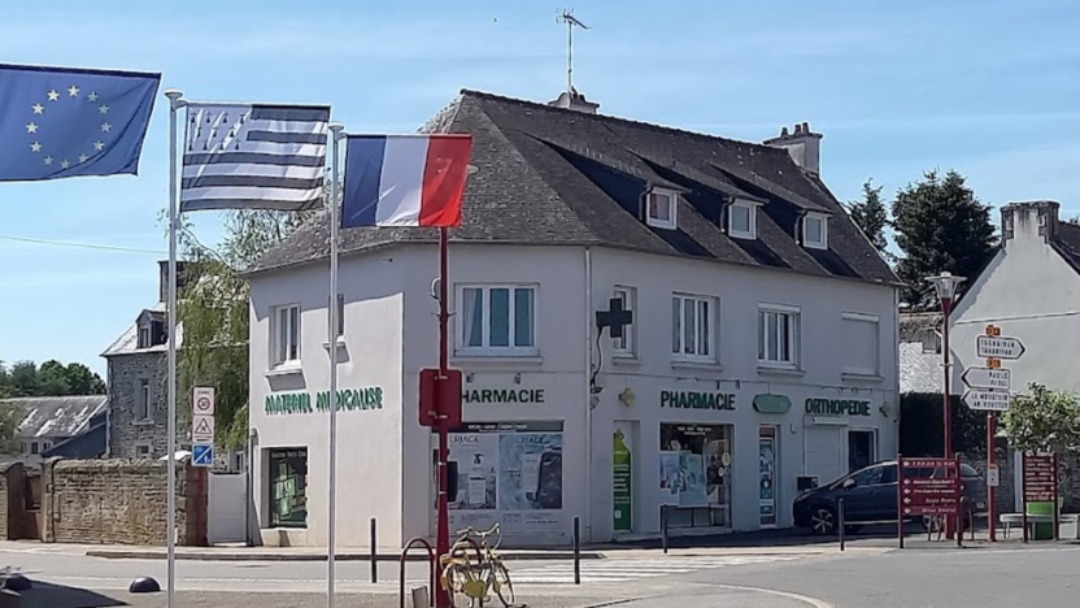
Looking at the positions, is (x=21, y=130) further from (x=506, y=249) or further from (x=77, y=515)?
(x=77, y=515)

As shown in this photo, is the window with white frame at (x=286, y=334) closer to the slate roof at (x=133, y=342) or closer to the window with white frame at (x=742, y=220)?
the window with white frame at (x=742, y=220)

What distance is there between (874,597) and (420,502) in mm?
15182

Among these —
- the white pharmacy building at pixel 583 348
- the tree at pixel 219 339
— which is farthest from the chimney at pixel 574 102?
the tree at pixel 219 339

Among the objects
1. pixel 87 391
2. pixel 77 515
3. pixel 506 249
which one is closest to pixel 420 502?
pixel 506 249

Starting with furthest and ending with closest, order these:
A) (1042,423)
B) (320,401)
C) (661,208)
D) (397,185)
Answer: (661,208)
(320,401)
(1042,423)
(397,185)

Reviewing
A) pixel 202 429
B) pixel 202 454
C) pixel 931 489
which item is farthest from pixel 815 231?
pixel 202 429

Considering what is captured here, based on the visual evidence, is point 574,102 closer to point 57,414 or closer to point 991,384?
point 991,384

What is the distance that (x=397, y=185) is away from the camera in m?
18.7

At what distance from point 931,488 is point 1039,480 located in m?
1.96

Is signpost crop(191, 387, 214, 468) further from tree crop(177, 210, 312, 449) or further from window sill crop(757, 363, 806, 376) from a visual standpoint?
tree crop(177, 210, 312, 449)

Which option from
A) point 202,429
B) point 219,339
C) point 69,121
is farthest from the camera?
point 219,339

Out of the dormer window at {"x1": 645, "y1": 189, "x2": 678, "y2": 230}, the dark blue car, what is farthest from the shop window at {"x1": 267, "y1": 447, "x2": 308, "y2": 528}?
the dark blue car

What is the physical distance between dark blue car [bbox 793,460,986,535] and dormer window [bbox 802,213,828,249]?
25.0 ft

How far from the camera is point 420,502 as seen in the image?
3309 cm
